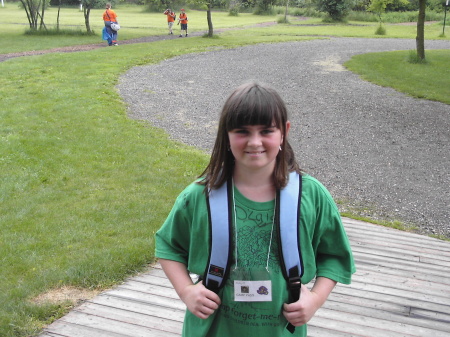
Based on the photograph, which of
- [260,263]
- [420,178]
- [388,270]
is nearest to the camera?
[260,263]

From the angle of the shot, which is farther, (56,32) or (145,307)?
(56,32)

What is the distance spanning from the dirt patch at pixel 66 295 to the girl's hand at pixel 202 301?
237cm

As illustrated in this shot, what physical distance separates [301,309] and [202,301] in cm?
35

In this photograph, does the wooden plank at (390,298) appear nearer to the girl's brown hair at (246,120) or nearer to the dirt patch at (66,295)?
the dirt patch at (66,295)

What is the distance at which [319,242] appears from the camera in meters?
2.00

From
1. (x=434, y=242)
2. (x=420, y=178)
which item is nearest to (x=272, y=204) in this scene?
(x=434, y=242)

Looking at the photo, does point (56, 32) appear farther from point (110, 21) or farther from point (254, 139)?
point (254, 139)

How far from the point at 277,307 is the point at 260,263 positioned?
0.17 m

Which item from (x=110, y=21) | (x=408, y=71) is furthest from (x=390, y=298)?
(x=110, y=21)

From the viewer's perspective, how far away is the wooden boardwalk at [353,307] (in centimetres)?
360

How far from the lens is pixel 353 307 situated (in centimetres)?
400

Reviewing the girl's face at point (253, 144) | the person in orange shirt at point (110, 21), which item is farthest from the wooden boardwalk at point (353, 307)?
the person in orange shirt at point (110, 21)

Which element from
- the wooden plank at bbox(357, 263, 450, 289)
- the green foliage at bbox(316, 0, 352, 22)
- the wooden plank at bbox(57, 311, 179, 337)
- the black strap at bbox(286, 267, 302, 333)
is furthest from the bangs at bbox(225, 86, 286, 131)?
the green foliage at bbox(316, 0, 352, 22)

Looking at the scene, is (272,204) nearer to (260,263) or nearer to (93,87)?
(260,263)
